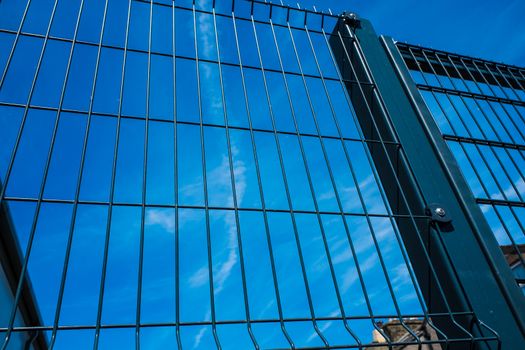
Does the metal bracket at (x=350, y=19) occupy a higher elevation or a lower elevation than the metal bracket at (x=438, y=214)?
higher

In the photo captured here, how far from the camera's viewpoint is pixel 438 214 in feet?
7.65

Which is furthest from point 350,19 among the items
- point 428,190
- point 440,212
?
point 440,212

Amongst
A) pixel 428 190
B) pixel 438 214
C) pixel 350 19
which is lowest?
pixel 438 214

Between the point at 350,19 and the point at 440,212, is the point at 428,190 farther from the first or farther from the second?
the point at 350,19

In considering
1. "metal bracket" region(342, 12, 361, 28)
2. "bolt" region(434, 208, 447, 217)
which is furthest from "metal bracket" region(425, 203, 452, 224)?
"metal bracket" region(342, 12, 361, 28)

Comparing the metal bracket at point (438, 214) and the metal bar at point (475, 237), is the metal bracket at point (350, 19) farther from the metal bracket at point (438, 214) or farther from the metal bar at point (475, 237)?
the metal bracket at point (438, 214)

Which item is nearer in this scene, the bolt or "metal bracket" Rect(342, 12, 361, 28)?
the bolt

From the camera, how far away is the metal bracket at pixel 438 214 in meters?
2.31

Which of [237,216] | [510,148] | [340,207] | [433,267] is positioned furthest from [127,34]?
[510,148]

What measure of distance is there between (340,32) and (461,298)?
7.24ft

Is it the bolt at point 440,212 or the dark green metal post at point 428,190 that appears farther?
the bolt at point 440,212

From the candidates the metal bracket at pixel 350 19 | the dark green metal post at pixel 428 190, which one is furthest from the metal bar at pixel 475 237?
the metal bracket at pixel 350 19

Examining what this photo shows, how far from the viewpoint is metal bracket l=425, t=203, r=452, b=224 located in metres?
2.31

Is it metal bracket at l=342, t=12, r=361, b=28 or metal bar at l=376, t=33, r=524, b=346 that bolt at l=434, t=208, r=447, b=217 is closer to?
metal bar at l=376, t=33, r=524, b=346
